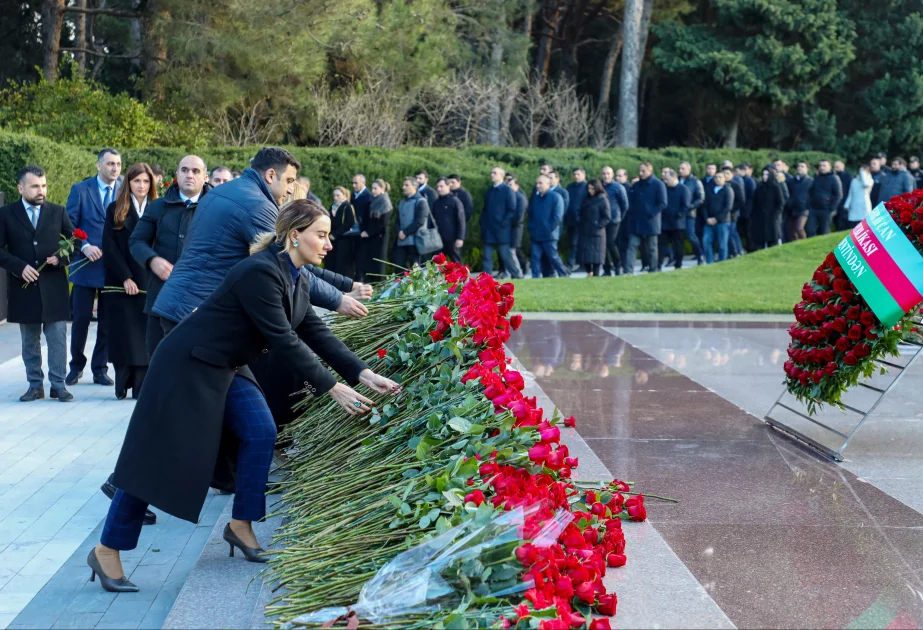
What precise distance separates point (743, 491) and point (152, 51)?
21.8m

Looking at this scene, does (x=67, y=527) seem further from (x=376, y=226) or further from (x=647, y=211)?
(x=647, y=211)

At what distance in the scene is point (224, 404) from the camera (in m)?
4.43

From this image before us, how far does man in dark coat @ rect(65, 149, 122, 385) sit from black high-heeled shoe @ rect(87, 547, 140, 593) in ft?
15.3

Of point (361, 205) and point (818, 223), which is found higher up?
point (361, 205)

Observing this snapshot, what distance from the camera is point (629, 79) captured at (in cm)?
3472

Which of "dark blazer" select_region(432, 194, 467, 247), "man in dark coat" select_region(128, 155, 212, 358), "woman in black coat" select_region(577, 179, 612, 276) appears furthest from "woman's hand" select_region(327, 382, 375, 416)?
"woman in black coat" select_region(577, 179, 612, 276)

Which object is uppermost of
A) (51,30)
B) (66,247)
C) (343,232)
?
(51,30)

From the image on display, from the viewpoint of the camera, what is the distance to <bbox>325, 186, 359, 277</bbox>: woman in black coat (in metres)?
17.7

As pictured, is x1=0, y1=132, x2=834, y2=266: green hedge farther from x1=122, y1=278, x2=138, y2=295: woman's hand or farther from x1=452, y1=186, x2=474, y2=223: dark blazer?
x1=122, y1=278, x2=138, y2=295: woman's hand

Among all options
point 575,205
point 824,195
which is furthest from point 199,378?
point 824,195

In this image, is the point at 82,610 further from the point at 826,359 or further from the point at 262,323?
the point at 826,359

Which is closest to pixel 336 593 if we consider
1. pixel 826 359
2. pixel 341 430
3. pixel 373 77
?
pixel 341 430

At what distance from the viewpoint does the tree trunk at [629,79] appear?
33812 millimetres

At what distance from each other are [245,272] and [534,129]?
30.1 m
